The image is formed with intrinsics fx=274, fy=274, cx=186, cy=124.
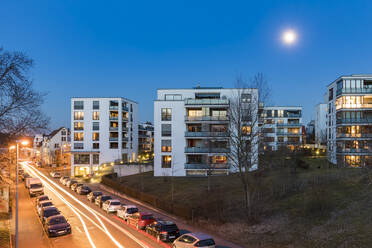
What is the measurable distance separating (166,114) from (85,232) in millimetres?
28910

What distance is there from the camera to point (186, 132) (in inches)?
1847

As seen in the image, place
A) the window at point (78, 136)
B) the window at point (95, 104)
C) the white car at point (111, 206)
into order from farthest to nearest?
the window at point (95, 104), the window at point (78, 136), the white car at point (111, 206)

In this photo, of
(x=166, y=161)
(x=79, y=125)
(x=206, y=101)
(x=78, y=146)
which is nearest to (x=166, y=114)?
(x=206, y=101)

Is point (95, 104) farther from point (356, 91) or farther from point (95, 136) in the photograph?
point (356, 91)

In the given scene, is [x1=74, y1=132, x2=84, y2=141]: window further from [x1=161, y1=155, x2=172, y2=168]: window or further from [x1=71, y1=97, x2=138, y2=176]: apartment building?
[x1=161, y1=155, x2=172, y2=168]: window

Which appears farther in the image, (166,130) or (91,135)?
(91,135)

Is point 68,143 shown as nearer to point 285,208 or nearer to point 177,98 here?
point 177,98

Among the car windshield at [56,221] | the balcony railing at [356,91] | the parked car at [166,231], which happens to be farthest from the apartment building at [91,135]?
the balcony railing at [356,91]

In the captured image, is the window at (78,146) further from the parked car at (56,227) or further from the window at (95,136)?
the parked car at (56,227)

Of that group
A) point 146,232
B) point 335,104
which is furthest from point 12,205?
point 335,104

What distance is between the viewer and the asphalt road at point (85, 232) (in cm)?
1889

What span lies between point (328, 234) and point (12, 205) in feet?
108

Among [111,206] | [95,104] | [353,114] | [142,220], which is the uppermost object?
[95,104]

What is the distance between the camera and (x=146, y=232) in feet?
70.3
